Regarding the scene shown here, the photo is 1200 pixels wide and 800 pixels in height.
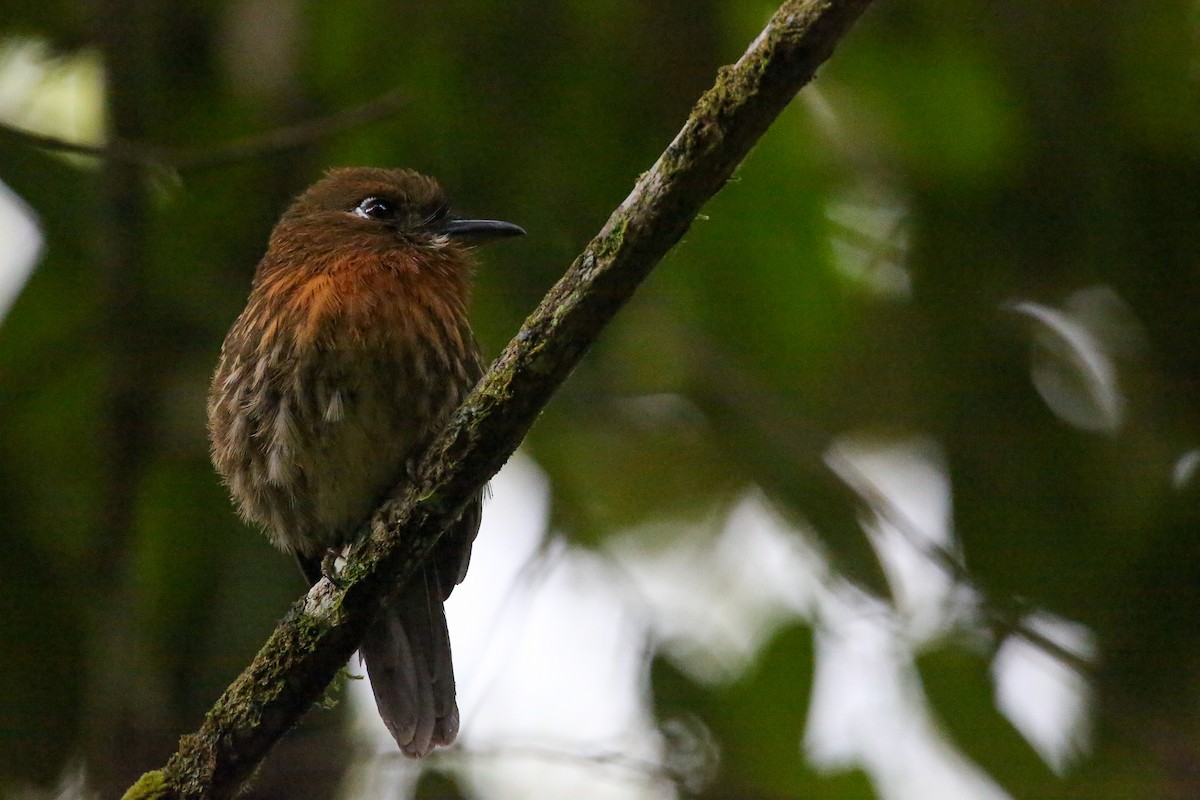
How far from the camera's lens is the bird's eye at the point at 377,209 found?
3740 mm

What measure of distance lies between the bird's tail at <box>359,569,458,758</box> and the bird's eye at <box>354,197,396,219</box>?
954mm

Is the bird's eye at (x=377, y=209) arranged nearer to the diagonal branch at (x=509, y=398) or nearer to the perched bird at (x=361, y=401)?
the perched bird at (x=361, y=401)

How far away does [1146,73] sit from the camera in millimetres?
4320

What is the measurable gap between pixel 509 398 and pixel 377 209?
1.54 meters

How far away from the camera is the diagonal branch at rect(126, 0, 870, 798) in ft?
6.60

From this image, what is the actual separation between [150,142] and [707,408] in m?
1.83

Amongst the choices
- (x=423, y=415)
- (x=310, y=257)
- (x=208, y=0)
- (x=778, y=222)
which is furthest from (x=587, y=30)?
(x=423, y=415)

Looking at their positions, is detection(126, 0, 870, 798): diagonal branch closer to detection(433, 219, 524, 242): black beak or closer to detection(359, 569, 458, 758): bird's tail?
detection(359, 569, 458, 758): bird's tail

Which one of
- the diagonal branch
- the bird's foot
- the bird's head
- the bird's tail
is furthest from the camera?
the bird's head

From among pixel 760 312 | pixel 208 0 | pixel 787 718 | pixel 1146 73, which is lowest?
pixel 787 718

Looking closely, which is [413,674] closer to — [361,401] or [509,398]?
[361,401]

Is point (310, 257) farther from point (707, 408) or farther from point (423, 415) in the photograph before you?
point (707, 408)

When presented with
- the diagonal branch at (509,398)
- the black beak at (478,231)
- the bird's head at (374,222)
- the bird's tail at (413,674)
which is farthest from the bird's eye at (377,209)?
the diagonal branch at (509,398)

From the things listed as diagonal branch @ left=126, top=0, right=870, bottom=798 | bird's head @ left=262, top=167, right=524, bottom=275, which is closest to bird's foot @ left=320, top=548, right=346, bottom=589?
diagonal branch @ left=126, top=0, right=870, bottom=798
